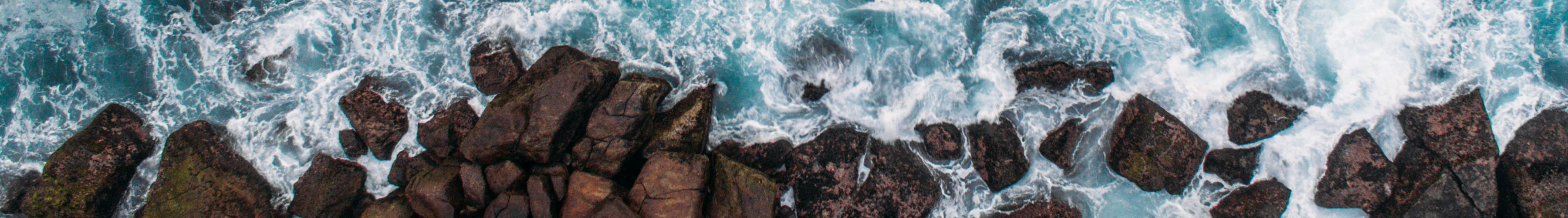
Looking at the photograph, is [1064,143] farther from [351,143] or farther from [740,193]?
[351,143]

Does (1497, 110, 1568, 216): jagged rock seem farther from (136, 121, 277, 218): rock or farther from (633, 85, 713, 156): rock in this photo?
(136, 121, 277, 218): rock

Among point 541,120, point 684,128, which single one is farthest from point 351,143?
point 684,128

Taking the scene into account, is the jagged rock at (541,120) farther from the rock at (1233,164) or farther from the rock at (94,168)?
the rock at (1233,164)

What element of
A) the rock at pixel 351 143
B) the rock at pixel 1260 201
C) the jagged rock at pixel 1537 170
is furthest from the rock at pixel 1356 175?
the rock at pixel 351 143

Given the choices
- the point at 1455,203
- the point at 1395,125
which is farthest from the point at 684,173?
the point at 1455,203

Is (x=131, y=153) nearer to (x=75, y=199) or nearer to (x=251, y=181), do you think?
(x=75, y=199)

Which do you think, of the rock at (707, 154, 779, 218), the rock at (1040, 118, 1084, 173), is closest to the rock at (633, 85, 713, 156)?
the rock at (707, 154, 779, 218)
